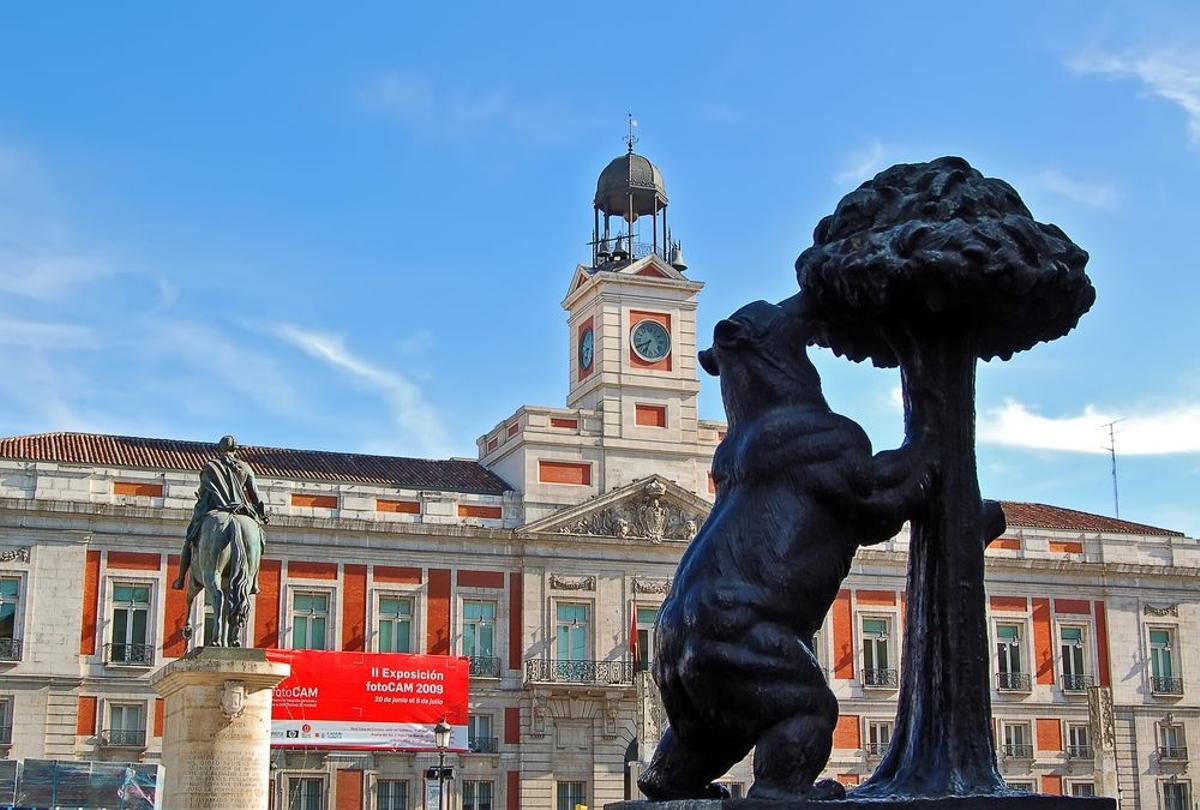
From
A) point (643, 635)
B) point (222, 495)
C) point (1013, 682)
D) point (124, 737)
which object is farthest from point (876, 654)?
point (222, 495)

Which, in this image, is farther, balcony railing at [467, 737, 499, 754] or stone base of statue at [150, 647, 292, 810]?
balcony railing at [467, 737, 499, 754]

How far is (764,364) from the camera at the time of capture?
193 inches

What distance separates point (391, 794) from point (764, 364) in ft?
111

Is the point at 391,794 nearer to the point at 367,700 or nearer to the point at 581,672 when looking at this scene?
the point at 367,700

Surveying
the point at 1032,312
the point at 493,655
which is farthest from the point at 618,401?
the point at 1032,312

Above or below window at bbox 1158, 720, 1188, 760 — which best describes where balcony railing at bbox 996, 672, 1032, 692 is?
above

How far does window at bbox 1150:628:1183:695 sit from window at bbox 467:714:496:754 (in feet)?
58.4

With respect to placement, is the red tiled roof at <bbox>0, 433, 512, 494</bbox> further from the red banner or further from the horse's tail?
the horse's tail

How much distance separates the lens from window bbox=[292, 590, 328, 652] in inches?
1499

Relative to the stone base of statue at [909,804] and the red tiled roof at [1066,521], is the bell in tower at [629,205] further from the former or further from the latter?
the stone base of statue at [909,804]

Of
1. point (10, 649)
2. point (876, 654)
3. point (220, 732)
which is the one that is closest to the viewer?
point (220, 732)

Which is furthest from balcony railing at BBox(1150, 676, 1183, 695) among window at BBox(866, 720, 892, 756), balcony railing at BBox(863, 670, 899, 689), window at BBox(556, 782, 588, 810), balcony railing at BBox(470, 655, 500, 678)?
balcony railing at BBox(470, 655, 500, 678)

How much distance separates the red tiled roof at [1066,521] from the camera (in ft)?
149

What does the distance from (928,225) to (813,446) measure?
2.42 ft
